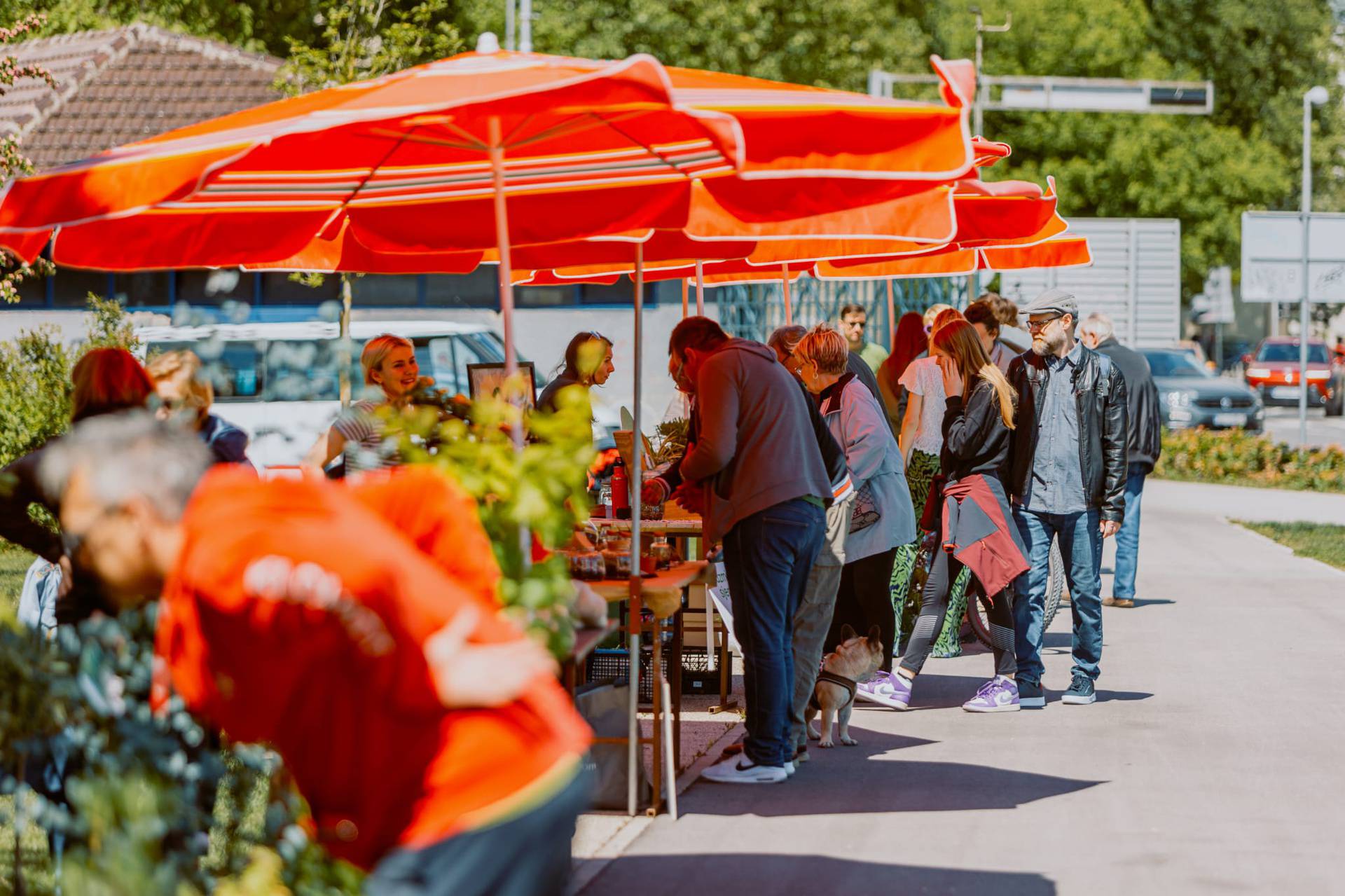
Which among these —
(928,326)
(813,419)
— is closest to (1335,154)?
(928,326)

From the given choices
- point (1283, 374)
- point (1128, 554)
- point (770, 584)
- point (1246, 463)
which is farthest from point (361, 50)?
point (1283, 374)

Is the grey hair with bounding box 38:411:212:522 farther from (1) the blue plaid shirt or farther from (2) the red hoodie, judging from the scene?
(1) the blue plaid shirt

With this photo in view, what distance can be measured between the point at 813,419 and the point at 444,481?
397cm

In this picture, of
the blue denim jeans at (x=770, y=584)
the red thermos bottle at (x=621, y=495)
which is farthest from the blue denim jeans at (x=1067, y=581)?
the blue denim jeans at (x=770, y=584)

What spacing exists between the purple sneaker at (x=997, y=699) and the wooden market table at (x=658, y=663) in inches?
83.5

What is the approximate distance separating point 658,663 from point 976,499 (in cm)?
244

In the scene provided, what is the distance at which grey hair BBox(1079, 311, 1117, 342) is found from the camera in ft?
36.7

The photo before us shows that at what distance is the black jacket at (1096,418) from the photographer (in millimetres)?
8570

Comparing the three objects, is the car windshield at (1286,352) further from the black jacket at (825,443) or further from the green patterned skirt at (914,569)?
the black jacket at (825,443)

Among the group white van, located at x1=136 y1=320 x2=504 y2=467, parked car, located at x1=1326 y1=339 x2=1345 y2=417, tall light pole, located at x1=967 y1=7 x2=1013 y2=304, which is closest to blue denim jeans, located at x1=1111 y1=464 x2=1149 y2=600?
tall light pole, located at x1=967 y1=7 x2=1013 y2=304

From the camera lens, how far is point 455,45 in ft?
69.4

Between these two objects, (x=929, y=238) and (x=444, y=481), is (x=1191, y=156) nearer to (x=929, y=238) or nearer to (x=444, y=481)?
(x=929, y=238)

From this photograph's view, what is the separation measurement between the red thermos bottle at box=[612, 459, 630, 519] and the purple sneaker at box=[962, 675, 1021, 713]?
1.95 m

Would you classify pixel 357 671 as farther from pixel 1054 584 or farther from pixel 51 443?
pixel 1054 584
